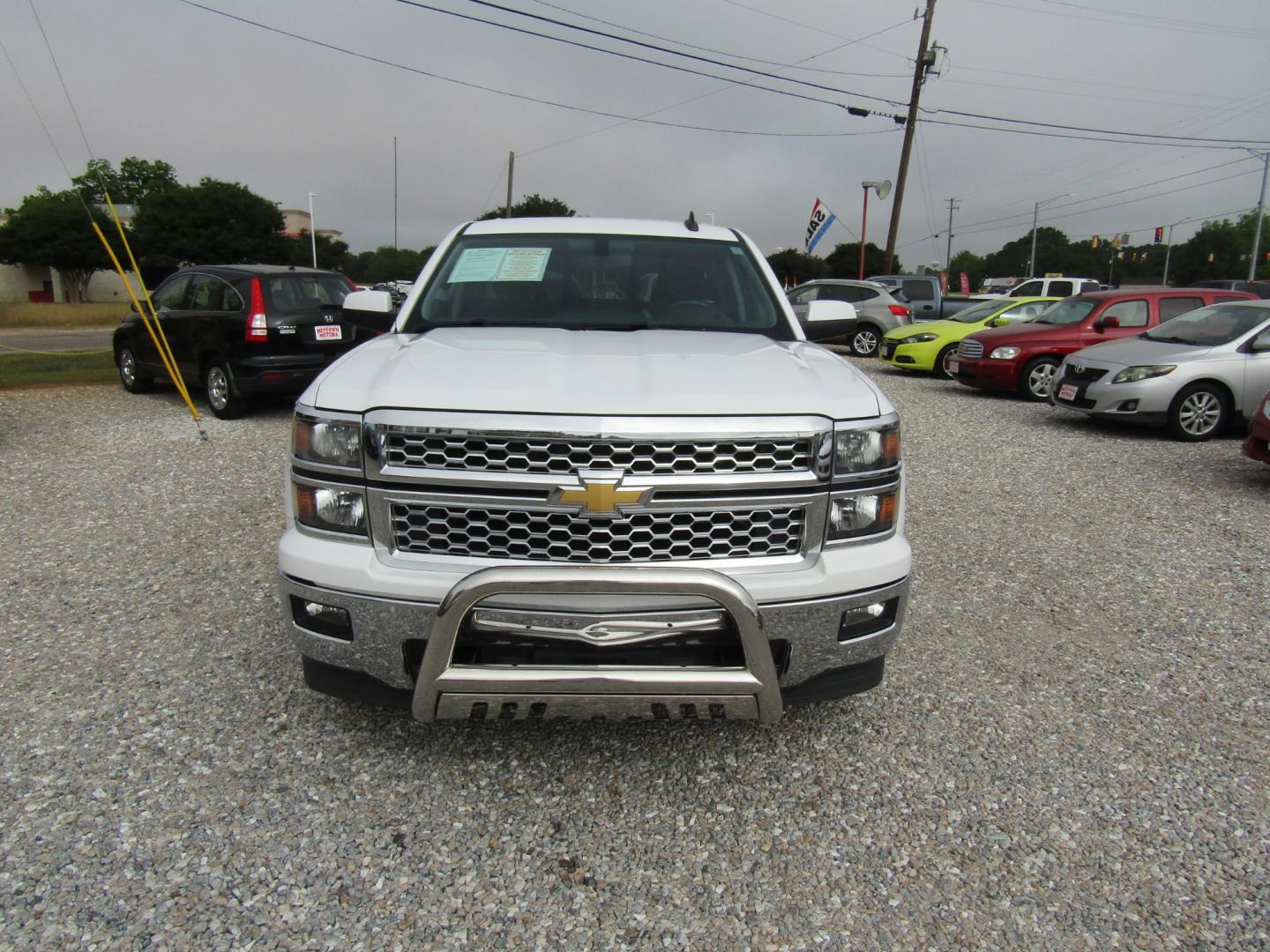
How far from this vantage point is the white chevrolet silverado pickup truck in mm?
2275

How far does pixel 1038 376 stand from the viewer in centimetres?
1168

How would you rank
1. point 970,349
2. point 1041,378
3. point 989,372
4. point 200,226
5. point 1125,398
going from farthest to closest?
point 200,226, point 970,349, point 989,372, point 1041,378, point 1125,398

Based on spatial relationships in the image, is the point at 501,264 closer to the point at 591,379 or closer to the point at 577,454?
the point at 591,379

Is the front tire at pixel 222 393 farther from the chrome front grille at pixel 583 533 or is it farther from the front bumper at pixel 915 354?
the front bumper at pixel 915 354

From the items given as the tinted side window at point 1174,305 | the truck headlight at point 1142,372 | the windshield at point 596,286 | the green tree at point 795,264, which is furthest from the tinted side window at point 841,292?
the green tree at point 795,264

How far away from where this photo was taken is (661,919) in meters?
2.15

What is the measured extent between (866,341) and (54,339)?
21199mm

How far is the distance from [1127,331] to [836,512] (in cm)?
1083

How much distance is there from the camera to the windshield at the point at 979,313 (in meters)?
15.0

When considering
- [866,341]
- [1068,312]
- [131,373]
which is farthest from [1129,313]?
[131,373]

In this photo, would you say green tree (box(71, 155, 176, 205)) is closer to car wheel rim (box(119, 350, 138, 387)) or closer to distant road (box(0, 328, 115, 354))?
distant road (box(0, 328, 115, 354))

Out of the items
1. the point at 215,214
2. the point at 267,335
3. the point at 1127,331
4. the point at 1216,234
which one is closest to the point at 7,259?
the point at 215,214

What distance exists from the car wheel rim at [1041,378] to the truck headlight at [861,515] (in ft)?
33.9

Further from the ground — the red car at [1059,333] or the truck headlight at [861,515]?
the red car at [1059,333]
